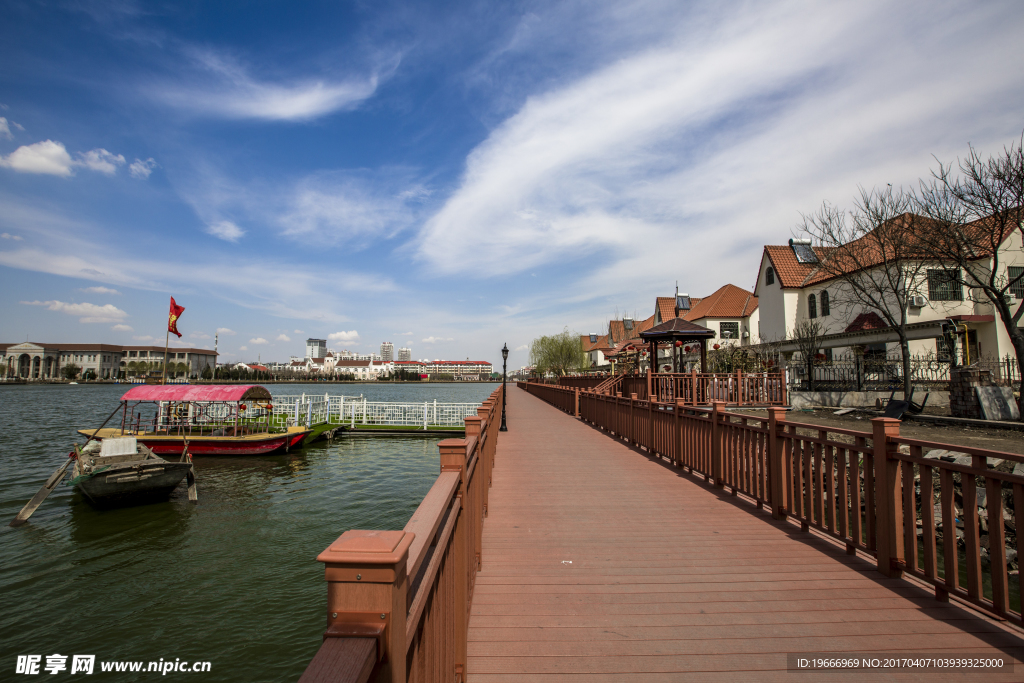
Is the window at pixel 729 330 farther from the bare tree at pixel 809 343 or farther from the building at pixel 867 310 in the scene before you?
the bare tree at pixel 809 343

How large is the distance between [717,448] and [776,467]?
1376 millimetres

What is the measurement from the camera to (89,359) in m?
123

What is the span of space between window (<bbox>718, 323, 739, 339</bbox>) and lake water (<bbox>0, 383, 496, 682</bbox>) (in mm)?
30780

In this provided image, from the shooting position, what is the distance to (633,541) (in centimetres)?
457

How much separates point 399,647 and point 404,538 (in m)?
0.25

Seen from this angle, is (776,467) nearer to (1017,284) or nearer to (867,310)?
(867,310)

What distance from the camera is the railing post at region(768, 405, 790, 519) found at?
5074 millimetres

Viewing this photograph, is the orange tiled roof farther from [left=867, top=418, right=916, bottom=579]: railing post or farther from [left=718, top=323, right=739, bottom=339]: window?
[left=867, top=418, right=916, bottom=579]: railing post

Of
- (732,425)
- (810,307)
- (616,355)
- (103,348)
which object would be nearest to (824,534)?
(732,425)

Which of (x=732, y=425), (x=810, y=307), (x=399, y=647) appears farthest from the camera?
(x=810, y=307)

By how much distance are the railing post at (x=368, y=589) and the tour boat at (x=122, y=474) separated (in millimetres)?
13298

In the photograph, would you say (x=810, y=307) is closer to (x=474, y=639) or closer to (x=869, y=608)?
(x=869, y=608)

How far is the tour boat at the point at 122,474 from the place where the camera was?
10828mm

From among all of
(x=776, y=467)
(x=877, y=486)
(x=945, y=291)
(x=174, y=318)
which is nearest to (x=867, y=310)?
(x=945, y=291)
